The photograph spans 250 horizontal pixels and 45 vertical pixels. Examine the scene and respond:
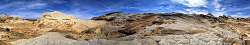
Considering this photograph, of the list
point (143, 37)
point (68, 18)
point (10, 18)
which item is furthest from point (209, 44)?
point (10, 18)

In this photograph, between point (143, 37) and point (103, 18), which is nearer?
point (143, 37)

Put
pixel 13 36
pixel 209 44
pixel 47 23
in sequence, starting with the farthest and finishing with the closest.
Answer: pixel 47 23
pixel 13 36
pixel 209 44

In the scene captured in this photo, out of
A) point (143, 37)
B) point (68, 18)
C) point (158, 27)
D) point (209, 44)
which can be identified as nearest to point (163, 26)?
point (158, 27)

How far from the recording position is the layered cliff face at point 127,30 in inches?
556

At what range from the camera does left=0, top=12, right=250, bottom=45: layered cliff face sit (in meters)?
14.1

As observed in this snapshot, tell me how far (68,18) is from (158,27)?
3.15 meters

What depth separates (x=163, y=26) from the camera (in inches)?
606

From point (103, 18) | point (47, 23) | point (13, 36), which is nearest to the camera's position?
point (13, 36)

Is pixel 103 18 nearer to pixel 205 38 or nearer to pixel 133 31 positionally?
pixel 133 31

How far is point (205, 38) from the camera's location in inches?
552

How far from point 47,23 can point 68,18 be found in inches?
28.0

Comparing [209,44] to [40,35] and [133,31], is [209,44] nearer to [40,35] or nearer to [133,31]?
[133,31]

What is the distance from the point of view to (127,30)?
15.9m

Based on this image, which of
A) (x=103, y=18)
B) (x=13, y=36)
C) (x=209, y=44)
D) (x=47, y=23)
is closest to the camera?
(x=209, y=44)
